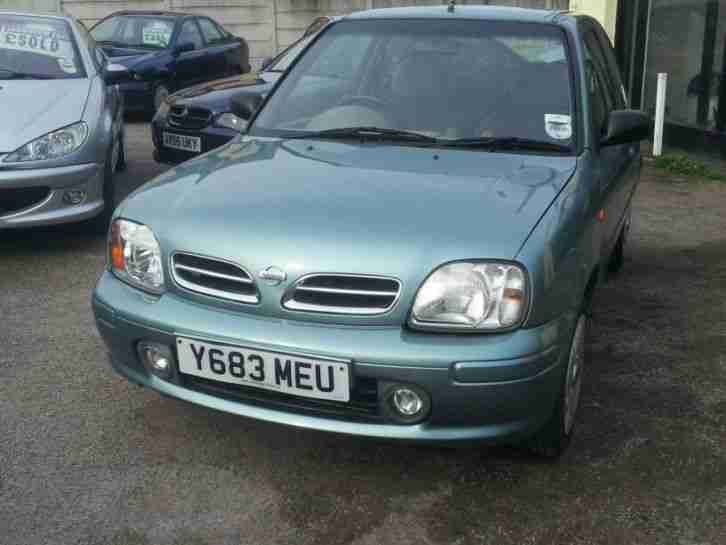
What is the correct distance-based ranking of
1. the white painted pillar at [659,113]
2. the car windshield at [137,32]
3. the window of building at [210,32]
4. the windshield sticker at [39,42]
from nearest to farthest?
the windshield sticker at [39,42] → the white painted pillar at [659,113] → the car windshield at [137,32] → the window of building at [210,32]

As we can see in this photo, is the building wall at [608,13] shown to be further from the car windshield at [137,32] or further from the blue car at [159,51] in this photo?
the car windshield at [137,32]

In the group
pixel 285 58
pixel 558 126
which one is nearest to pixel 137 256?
pixel 558 126

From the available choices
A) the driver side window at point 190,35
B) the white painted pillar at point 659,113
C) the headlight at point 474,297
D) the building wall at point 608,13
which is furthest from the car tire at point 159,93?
the headlight at point 474,297

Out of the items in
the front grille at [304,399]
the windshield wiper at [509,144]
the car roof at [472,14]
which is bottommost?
the front grille at [304,399]

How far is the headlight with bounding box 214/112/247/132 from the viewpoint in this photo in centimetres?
688

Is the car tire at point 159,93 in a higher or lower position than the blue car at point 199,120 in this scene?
lower

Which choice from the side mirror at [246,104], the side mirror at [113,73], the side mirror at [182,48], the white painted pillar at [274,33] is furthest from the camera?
the white painted pillar at [274,33]

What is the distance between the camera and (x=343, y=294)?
2.54 meters

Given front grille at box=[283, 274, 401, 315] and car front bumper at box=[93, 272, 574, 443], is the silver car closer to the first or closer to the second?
car front bumper at box=[93, 272, 574, 443]

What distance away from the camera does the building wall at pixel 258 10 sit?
1806 centimetres

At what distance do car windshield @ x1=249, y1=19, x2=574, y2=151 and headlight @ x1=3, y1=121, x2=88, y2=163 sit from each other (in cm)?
184

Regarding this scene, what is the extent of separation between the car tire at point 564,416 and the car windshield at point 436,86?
2.65 ft

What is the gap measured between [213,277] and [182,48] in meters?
10.1

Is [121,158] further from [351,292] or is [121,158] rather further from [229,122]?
[351,292]
